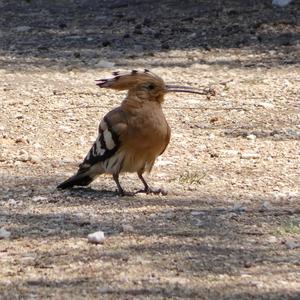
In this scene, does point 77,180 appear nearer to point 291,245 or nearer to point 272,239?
point 272,239

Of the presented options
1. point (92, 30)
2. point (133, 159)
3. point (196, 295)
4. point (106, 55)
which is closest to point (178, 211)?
point (133, 159)

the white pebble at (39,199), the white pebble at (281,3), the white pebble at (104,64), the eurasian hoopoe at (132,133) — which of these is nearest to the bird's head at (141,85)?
the eurasian hoopoe at (132,133)

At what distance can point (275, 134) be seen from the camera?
975 cm

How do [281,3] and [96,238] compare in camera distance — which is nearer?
[96,238]

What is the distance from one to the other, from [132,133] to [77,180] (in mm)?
610

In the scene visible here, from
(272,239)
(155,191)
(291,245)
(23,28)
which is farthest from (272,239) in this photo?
(23,28)

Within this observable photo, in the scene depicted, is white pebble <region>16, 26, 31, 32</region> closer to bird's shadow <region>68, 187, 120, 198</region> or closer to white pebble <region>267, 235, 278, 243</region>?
bird's shadow <region>68, 187, 120, 198</region>

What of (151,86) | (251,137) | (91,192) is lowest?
(251,137)

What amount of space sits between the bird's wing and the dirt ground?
263 millimetres

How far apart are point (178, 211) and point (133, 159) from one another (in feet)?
1.89

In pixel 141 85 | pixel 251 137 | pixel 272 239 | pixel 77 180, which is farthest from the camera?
pixel 251 137

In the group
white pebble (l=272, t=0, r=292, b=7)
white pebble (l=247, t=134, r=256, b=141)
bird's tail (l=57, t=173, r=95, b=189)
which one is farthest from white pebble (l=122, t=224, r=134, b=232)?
white pebble (l=272, t=0, r=292, b=7)

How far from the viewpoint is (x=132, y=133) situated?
759cm

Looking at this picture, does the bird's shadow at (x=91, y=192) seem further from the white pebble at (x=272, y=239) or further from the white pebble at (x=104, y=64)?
the white pebble at (x=104, y=64)
